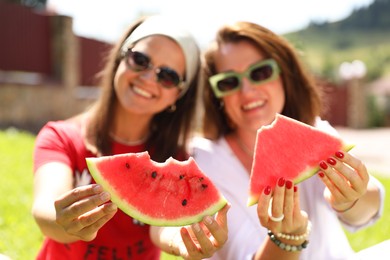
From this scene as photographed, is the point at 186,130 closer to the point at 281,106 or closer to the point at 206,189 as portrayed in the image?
the point at 281,106

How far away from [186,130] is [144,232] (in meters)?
0.73

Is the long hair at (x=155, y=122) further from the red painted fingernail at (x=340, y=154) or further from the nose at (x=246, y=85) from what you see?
the red painted fingernail at (x=340, y=154)

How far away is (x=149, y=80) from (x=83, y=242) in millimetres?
957

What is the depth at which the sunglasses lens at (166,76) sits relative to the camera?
2.72 metres

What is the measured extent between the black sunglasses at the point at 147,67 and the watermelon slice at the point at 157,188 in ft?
2.77

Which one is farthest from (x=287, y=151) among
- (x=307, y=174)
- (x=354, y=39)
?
(x=354, y=39)

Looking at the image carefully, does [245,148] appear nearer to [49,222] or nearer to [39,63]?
[49,222]

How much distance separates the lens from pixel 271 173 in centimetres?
202

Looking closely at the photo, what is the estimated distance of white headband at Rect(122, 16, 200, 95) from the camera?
279 cm

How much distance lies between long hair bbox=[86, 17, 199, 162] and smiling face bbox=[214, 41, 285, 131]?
0.26 meters

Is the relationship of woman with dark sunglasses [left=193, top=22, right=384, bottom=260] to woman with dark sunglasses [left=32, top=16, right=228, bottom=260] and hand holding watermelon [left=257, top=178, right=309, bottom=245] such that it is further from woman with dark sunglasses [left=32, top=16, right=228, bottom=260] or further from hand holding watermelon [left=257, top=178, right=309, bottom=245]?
hand holding watermelon [left=257, top=178, right=309, bottom=245]

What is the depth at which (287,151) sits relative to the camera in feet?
6.95

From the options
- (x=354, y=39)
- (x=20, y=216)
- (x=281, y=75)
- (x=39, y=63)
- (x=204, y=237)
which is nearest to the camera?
(x=204, y=237)

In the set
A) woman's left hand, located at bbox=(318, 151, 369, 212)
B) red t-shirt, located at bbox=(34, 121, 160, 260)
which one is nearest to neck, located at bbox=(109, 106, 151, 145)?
red t-shirt, located at bbox=(34, 121, 160, 260)
